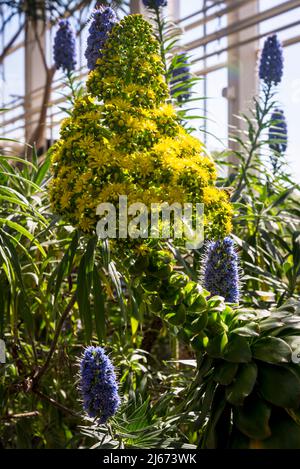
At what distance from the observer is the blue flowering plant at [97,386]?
0.80m

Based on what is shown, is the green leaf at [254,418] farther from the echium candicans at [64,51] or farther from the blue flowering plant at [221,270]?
the echium candicans at [64,51]

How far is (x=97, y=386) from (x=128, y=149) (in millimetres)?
289

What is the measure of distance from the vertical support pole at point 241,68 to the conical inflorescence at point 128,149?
6.46 ft

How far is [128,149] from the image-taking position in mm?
788

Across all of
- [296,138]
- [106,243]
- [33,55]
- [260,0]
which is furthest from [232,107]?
[33,55]

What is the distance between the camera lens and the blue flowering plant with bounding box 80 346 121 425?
80cm

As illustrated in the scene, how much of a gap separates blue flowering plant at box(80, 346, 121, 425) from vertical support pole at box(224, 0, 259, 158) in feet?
6.93

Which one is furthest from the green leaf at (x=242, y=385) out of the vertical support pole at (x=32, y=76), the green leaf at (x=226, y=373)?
the vertical support pole at (x=32, y=76)

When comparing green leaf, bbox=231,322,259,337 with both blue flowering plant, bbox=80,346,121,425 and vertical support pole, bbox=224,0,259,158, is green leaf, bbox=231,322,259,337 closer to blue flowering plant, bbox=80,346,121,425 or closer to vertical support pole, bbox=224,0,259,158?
→ blue flowering plant, bbox=80,346,121,425

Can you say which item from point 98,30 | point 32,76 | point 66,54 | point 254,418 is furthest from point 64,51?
point 32,76

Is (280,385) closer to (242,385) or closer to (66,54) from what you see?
(242,385)
